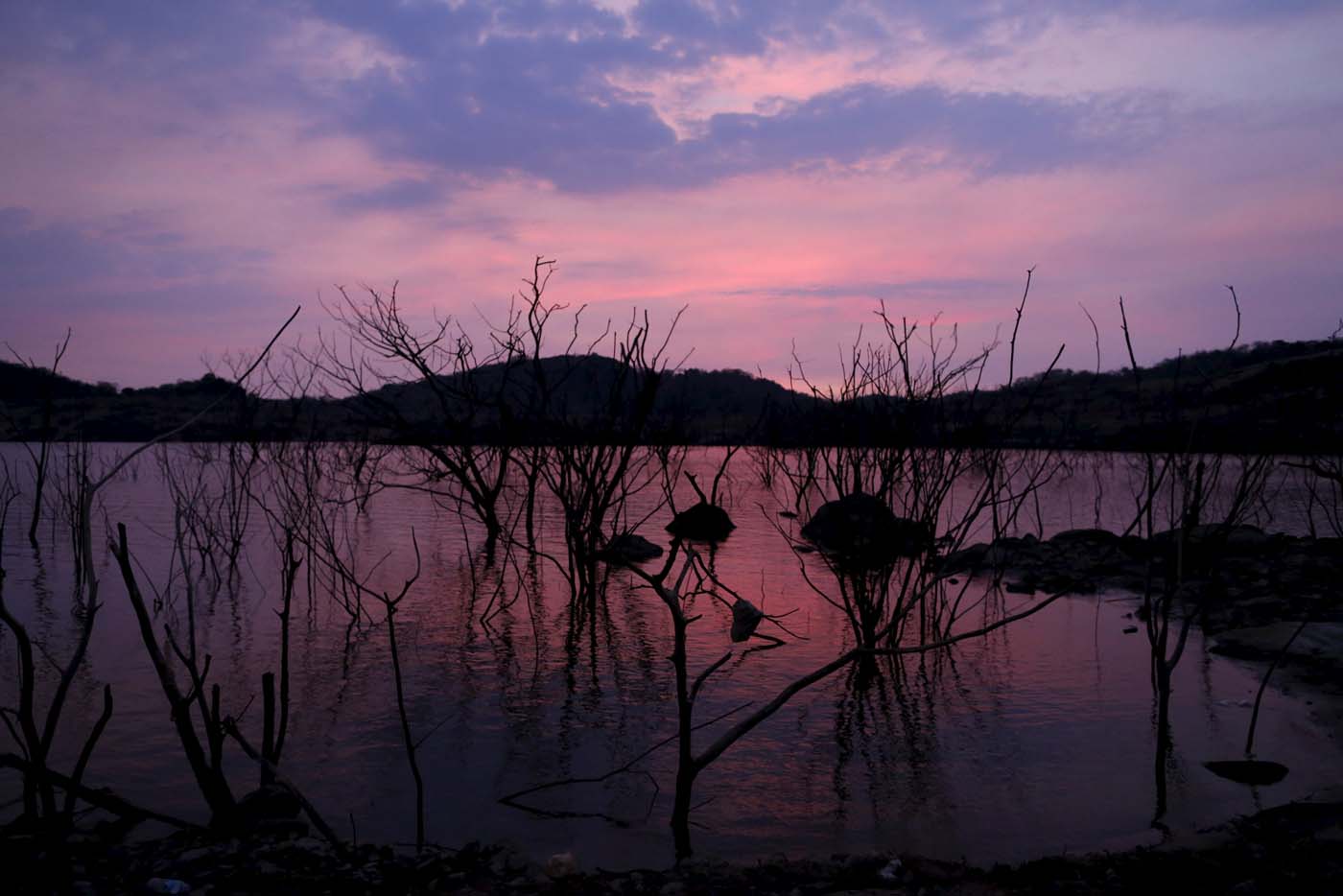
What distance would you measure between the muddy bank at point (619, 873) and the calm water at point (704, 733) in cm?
49

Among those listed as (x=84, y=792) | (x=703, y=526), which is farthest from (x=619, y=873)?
(x=703, y=526)

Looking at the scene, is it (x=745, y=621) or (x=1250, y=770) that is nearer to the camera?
(x=745, y=621)

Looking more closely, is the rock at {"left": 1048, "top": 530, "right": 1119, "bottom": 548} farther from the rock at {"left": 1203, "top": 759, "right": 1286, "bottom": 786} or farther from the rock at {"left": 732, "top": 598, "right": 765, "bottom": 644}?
the rock at {"left": 732, "top": 598, "right": 765, "bottom": 644}

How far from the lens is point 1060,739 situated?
589 cm

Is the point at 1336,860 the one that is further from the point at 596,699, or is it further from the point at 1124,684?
Result: the point at 596,699

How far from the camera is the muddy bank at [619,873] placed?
11.1 feet

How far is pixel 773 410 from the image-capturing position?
12.5 metres

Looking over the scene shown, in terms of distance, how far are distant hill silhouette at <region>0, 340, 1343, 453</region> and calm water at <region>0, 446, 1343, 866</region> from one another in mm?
1855

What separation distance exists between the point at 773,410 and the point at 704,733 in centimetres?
702

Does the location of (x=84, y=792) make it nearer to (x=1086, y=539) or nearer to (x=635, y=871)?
(x=635, y=871)

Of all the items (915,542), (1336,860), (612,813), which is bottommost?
(612,813)

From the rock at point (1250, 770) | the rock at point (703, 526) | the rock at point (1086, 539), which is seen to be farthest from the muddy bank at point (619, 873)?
the rock at point (703, 526)

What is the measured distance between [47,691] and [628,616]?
491 centimetres

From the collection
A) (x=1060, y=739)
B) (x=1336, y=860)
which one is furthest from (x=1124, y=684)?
(x=1336, y=860)
